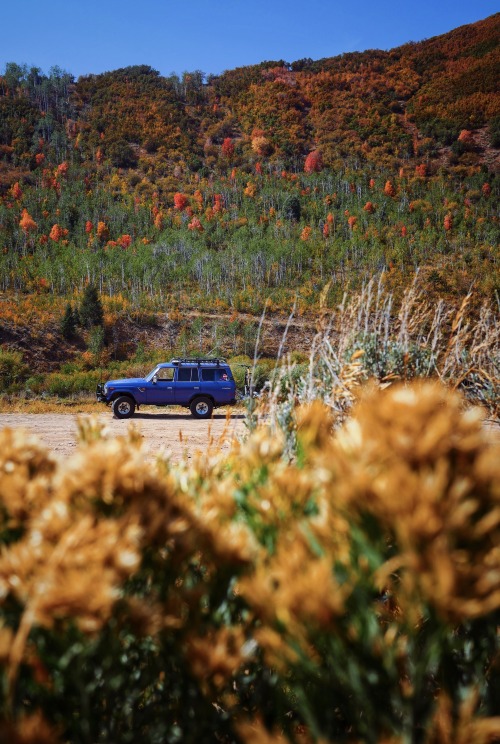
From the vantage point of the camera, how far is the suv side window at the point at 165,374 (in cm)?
1334

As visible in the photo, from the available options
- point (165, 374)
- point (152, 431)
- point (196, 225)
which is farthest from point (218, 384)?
point (196, 225)

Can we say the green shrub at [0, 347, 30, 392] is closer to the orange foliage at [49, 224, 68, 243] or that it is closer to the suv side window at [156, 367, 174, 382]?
the suv side window at [156, 367, 174, 382]

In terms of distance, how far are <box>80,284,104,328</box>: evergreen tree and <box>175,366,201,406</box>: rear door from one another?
2192 centimetres

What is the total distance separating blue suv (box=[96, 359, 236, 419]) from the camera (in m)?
13.0

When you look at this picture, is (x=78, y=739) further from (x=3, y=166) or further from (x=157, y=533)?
(x=3, y=166)

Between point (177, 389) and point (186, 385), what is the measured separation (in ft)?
0.82

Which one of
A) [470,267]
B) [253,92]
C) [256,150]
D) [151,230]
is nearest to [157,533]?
[470,267]

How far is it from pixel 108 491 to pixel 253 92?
367ft

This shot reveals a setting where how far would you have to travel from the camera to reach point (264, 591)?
74 centimetres

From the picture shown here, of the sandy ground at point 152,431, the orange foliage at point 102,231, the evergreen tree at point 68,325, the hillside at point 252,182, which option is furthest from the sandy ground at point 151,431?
the orange foliage at point 102,231

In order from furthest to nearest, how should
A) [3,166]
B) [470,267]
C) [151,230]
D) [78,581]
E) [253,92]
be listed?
[253,92]
[3,166]
[151,230]
[470,267]
[78,581]

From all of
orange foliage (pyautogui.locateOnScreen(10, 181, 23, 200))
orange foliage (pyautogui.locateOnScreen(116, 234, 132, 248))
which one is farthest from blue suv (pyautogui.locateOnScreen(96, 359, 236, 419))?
orange foliage (pyautogui.locateOnScreen(10, 181, 23, 200))

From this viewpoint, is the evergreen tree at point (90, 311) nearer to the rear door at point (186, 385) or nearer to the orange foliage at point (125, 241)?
the orange foliage at point (125, 241)

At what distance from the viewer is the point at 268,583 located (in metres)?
0.77
